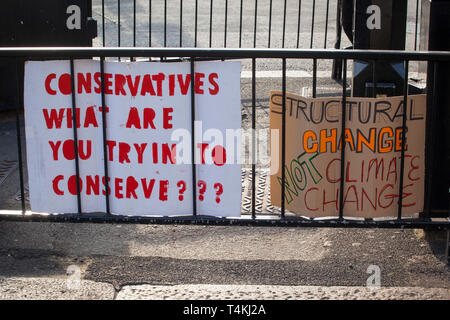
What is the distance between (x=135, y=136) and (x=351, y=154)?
1.26 metres

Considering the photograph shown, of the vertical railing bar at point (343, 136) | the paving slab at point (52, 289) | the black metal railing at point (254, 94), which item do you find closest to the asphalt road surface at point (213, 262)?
the paving slab at point (52, 289)

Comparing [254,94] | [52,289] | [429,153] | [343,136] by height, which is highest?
[254,94]

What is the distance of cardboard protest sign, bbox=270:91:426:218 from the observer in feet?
14.2

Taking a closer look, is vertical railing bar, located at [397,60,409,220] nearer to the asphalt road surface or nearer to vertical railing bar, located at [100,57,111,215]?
the asphalt road surface

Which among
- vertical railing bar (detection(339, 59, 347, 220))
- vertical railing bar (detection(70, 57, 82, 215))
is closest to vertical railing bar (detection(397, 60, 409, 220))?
vertical railing bar (detection(339, 59, 347, 220))

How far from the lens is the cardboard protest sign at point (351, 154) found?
14.2 ft

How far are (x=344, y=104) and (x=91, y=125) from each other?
147 centimetres

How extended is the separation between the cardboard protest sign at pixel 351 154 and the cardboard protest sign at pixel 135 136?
13.0 inches

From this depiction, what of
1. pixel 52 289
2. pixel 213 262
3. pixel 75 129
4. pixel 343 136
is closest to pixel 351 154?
pixel 343 136

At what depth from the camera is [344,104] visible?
429 cm

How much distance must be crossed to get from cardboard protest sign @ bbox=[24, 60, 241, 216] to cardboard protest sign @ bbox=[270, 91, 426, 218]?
329 millimetres

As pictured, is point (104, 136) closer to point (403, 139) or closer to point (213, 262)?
point (213, 262)

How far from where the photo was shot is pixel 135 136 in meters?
4.39
